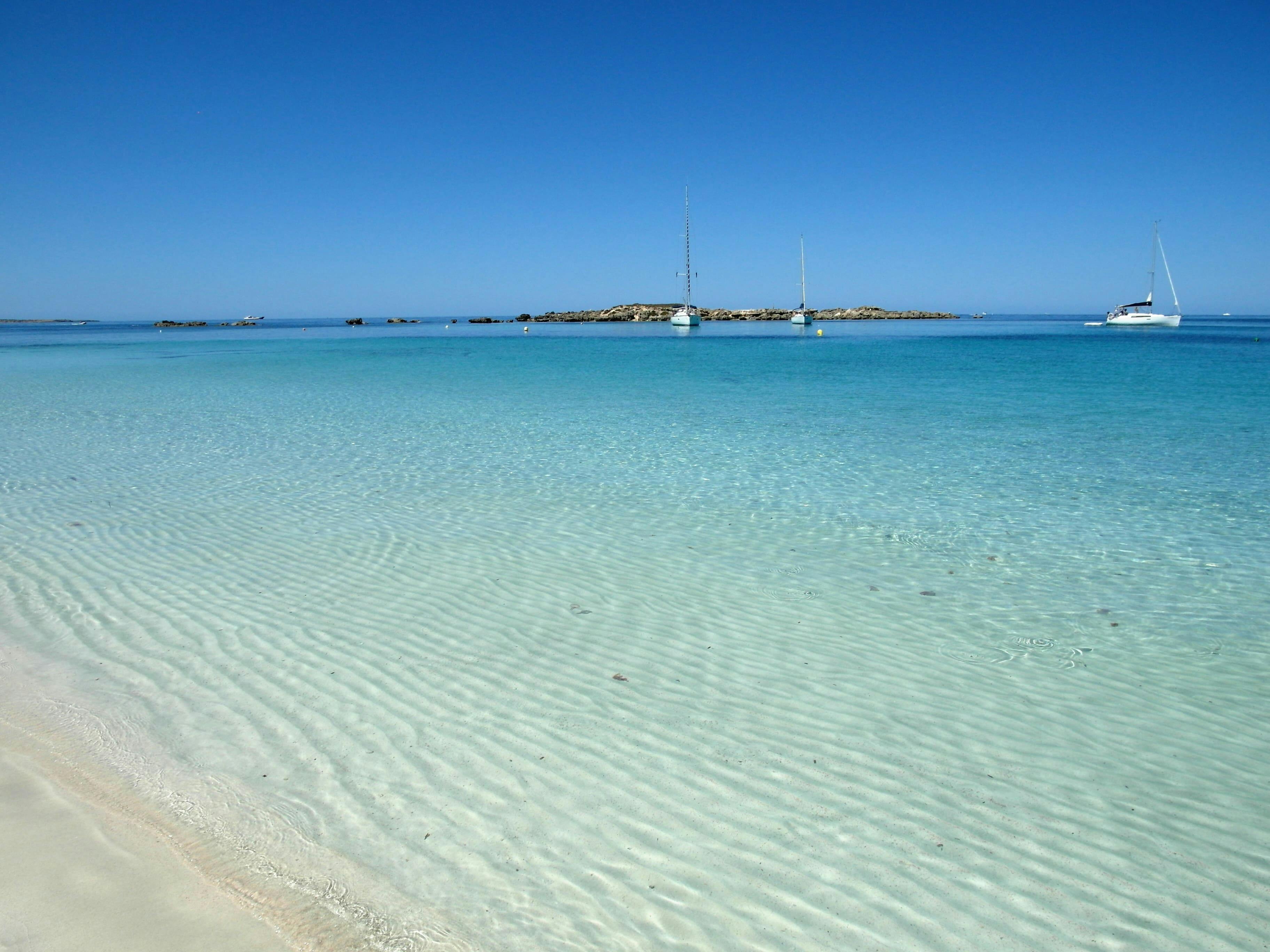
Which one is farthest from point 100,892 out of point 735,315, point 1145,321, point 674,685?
point 735,315

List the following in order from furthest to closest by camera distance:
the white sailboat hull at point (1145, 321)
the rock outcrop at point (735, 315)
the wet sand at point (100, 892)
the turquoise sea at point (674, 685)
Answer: the rock outcrop at point (735, 315), the white sailboat hull at point (1145, 321), the turquoise sea at point (674, 685), the wet sand at point (100, 892)

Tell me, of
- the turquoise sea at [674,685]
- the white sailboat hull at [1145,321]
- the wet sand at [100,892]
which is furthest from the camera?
the white sailboat hull at [1145,321]

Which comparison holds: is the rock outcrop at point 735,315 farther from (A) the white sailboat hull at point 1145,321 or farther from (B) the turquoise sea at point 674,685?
(B) the turquoise sea at point 674,685

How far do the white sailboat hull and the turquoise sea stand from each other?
81.7 meters

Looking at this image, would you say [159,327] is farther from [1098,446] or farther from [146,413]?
[1098,446]

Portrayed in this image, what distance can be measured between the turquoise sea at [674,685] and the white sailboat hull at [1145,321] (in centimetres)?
8172

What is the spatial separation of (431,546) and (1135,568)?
22.0 feet

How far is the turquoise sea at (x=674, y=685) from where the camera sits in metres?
3.08

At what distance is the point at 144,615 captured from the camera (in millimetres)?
5906

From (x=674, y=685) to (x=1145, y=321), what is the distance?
94.7m

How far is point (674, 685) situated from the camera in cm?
482

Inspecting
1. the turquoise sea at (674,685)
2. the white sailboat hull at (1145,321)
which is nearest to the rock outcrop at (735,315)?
the white sailboat hull at (1145,321)

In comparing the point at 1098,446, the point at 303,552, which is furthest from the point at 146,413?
the point at 1098,446

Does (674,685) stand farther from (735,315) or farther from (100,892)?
(735,315)
